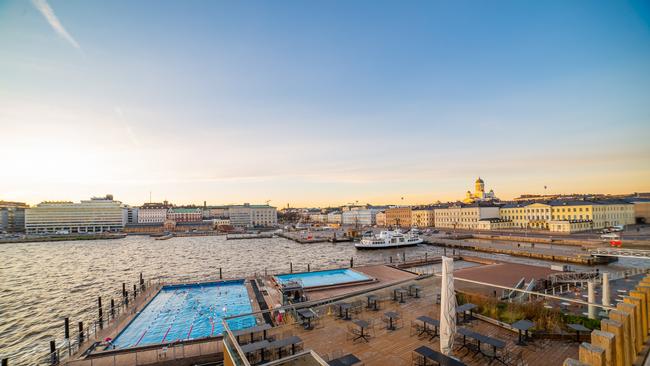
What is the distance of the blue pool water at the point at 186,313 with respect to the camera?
16.7 meters

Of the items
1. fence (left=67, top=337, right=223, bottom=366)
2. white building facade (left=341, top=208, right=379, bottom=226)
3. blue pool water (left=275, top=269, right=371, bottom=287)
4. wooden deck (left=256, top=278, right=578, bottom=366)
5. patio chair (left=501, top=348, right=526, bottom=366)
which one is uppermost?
patio chair (left=501, top=348, right=526, bottom=366)

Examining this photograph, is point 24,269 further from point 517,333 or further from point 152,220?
point 152,220

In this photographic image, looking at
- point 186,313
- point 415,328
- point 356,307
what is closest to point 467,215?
point 186,313

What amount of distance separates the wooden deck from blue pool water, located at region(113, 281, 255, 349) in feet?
11.0

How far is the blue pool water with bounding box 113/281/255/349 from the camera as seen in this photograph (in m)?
16.7

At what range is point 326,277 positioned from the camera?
30500 millimetres

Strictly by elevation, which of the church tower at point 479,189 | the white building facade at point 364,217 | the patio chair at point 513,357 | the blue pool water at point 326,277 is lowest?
the white building facade at point 364,217

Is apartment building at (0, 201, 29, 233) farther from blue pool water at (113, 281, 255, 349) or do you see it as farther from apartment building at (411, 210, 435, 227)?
blue pool water at (113, 281, 255, 349)

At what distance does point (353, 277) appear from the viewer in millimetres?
28859

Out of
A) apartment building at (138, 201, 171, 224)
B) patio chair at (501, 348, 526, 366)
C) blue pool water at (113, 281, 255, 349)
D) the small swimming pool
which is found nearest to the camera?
patio chair at (501, 348, 526, 366)

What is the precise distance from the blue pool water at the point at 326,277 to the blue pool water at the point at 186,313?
4657 mm

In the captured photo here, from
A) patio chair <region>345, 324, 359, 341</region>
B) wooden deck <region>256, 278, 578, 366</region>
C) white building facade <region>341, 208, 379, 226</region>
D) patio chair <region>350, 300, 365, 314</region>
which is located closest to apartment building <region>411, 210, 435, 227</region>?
white building facade <region>341, 208, 379, 226</region>

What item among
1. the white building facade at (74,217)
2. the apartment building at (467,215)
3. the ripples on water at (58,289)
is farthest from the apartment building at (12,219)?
the apartment building at (467,215)

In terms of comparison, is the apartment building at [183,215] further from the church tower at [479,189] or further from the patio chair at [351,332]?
the patio chair at [351,332]
